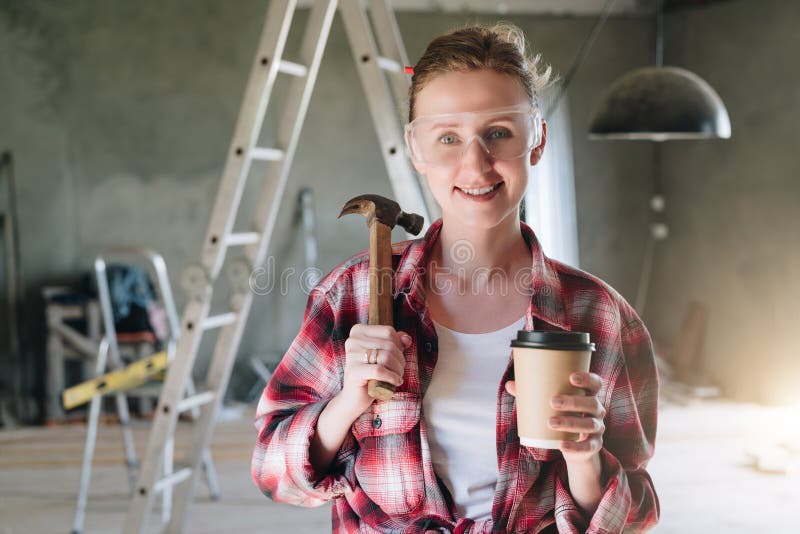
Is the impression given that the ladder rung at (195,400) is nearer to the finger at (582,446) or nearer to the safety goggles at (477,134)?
the safety goggles at (477,134)

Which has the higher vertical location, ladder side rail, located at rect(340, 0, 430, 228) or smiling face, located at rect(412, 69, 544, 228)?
ladder side rail, located at rect(340, 0, 430, 228)

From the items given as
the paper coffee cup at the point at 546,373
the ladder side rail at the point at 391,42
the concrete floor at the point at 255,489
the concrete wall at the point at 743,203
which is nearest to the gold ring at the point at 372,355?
the paper coffee cup at the point at 546,373

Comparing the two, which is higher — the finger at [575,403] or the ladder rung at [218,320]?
the ladder rung at [218,320]

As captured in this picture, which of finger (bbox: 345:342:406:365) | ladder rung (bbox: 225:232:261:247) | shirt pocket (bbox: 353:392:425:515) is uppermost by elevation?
ladder rung (bbox: 225:232:261:247)

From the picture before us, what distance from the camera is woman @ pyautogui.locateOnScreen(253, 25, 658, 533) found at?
1380mm

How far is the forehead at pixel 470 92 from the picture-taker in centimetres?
144

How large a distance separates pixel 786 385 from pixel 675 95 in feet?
11.8

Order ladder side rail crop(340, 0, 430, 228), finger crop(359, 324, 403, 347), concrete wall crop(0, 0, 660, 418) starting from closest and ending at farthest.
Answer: finger crop(359, 324, 403, 347)
ladder side rail crop(340, 0, 430, 228)
concrete wall crop(0, 0, 660, 418)

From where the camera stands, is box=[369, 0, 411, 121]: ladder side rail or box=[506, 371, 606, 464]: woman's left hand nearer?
box=[506, 371, 606, 464]: woman's left hand

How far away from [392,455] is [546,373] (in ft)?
1.05

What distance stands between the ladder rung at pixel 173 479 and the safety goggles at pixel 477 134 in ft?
8.30

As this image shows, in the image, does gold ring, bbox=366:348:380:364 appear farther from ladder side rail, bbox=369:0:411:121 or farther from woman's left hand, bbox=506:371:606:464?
ladder side rail, bbox=369:0:411:121

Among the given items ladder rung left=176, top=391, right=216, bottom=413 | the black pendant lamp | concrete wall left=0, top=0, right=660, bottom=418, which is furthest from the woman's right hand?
concrete wall left=0, top=0, right=660, bottom=418

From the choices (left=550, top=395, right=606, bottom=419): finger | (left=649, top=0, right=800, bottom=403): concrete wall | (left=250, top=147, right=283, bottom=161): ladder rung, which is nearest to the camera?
(left=550, top=395, right=606, bottom=419): finger
